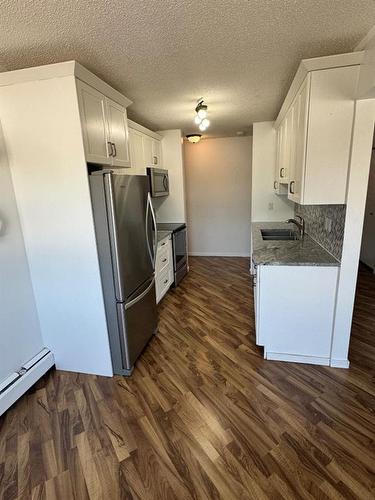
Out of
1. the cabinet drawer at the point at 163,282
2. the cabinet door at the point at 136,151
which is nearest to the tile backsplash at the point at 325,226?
the cabinet drawer at the point at 163,282

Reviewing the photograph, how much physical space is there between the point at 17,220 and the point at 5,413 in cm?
143

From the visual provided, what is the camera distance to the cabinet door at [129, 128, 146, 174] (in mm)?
3137

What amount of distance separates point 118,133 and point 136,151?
2.76ft

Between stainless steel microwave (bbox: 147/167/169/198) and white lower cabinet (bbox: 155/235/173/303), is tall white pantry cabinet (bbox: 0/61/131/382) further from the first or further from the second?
white lower cabinet (bbox: 155/235/173/303)

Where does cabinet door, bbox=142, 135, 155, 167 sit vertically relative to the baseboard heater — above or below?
above

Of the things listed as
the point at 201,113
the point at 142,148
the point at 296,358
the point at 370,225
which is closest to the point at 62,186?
the point at 201,113

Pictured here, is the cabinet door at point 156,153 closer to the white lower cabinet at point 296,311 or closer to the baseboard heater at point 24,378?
the white lower cabinet at point 296,311

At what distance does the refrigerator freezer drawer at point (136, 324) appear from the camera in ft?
7.17

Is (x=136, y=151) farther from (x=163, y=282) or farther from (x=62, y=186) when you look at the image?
(x=163, y=282)

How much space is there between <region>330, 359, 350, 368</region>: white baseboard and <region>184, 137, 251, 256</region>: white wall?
3.50m

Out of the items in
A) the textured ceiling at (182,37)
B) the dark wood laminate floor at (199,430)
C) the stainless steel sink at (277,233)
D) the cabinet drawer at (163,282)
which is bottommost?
the dark wood laminate floor at (199,430)

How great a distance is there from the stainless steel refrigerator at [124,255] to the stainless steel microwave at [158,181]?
1160mm

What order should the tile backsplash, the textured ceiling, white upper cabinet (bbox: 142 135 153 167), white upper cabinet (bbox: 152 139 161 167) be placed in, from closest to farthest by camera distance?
the textured ceiling < the tile backsplash < white upper cabinet (bbox: 142 135 153 167) < white upper cabinet (bbox: 152 139 161 167)

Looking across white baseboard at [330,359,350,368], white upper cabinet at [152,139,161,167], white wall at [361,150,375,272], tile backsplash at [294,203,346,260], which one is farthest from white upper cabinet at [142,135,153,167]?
white wall at [361,150,375,272]
